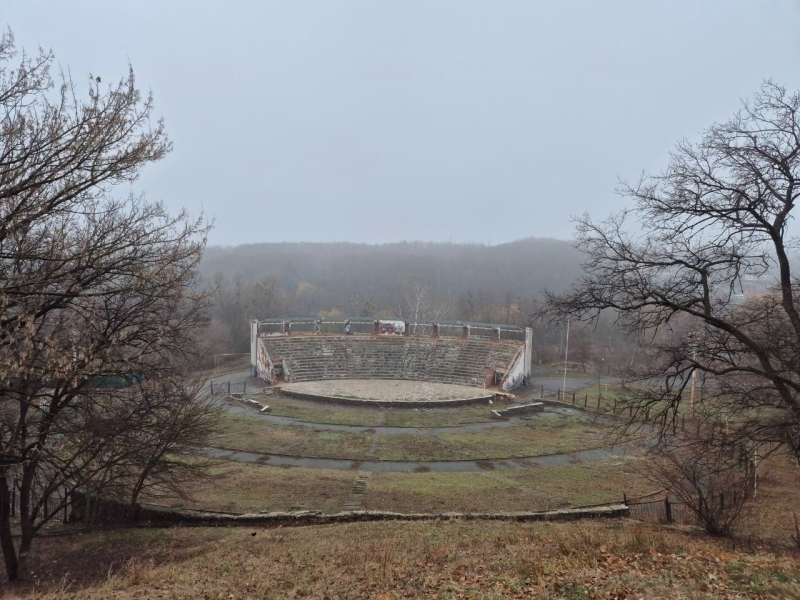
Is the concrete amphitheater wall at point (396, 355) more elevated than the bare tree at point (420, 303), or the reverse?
the bare tree at point (420, 303)

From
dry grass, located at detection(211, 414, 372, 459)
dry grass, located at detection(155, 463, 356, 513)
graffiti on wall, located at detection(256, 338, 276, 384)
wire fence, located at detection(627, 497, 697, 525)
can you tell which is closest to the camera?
wire fence, located at detection(627, 497, 697, 525)

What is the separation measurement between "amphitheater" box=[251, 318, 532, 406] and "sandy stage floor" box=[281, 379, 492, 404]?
0.21ft

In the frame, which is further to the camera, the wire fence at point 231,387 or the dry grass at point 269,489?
the wire fence at point 231,387

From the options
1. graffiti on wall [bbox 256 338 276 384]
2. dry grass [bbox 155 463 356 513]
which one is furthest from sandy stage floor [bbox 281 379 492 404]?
dry grass [bbox 155 463 356 513]

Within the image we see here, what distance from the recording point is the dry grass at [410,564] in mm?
5484

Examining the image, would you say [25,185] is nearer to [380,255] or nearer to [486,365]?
[486,365]

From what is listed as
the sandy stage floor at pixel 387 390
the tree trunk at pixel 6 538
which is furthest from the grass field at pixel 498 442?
the tree trunk at pixel 6 538

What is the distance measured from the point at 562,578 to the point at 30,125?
30.1 feet

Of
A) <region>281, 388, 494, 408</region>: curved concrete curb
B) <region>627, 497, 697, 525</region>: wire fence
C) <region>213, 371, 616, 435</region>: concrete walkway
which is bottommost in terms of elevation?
<region>213, 371, 616, 435</region>: concrete walkway

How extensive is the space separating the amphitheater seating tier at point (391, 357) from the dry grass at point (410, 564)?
24459 millimetres

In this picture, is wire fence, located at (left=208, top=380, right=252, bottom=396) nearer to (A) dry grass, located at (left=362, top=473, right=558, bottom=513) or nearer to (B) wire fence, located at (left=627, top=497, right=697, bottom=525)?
(A) dry grass, located at (left=362, top=473, right=558, bottom=513)

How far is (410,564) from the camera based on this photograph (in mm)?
7125

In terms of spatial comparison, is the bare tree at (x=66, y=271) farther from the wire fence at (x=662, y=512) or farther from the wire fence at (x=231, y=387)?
the wire fence at (x=231, y=387)

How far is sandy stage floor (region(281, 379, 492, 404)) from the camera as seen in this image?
2861 centimetres
